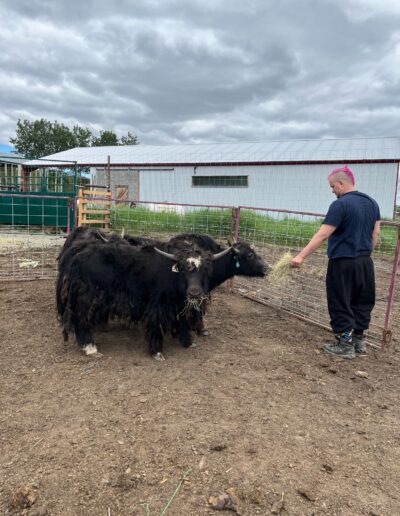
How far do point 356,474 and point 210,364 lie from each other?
6.15 ft

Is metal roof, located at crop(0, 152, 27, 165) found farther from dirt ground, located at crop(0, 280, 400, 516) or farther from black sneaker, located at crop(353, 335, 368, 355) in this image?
black sneaker, located at crop(353, 335, 368, 355)

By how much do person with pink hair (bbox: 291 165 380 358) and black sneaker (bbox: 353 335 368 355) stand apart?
130 mm

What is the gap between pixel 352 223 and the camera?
4035mm

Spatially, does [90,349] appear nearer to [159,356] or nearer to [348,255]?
[159,356]

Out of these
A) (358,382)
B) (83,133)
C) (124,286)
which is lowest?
(358,382)

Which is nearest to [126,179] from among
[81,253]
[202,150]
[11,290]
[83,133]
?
[202,150]

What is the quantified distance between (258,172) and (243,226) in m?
11.7

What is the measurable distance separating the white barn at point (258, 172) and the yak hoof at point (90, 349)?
11441 millimetres

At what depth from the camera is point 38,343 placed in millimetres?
4418

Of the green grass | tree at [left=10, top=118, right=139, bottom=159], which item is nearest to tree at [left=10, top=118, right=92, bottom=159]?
tree at [left=10, top=118, right=139, bottom=159]

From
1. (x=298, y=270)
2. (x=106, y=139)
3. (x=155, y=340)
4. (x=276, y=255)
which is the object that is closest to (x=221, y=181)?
(x=298, y=270)

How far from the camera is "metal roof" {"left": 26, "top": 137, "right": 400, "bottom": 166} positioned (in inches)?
670

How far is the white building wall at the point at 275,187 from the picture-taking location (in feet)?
52.5

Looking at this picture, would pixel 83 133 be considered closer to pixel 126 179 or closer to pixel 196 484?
pixel 126 179
